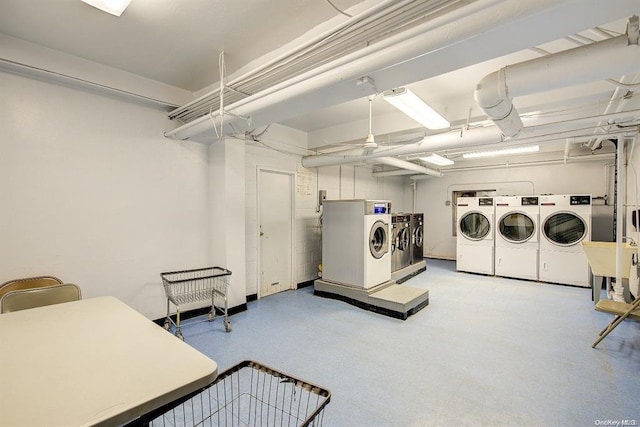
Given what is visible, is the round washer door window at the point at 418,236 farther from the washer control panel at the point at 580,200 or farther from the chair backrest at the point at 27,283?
the chair backrest at the point at 27,283

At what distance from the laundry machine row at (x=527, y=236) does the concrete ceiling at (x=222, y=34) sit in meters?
2.94

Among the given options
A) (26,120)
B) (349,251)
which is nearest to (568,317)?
(349,251)

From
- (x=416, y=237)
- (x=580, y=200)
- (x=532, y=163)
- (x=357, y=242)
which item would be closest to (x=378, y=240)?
(x=357, y=242)

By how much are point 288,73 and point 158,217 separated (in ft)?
7.84

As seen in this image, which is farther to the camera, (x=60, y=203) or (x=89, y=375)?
(x=60, y=203)

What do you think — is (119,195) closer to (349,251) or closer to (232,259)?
(232,259)

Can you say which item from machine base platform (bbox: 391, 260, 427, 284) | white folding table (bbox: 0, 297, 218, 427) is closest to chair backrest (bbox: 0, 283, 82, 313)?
white folding table (bbox: 0, 297, 218, 427)

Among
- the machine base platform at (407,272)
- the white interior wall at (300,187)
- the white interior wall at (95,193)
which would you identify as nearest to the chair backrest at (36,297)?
the white interior wall at (95,193)

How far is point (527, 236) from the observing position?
561 cm

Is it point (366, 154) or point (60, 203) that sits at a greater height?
point (366, 154)

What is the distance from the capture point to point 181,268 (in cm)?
→ 372

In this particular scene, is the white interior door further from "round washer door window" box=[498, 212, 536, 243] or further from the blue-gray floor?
"round washer door window" box=[498, 212, 536, 243]

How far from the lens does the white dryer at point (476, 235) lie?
19.7 ft

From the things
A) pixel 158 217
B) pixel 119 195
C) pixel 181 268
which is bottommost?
pixel 181 268
